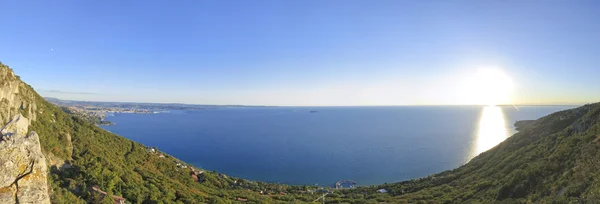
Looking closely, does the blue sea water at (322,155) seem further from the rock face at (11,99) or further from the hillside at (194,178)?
the rock face at (11,99)

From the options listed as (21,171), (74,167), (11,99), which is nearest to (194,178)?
(74,167)

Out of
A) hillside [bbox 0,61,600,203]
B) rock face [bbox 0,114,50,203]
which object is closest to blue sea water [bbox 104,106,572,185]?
hillside [bbox 0,61,600,203]

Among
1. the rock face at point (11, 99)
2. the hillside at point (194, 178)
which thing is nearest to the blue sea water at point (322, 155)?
the hillside at point (194, 178)

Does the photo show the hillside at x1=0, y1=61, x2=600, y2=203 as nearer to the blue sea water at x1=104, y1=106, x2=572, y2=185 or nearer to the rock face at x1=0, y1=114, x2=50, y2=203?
the rock face at x1=0, y1=114, x2=50, y2=203

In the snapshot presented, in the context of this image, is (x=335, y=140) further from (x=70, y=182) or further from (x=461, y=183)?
(x=70, y=182)

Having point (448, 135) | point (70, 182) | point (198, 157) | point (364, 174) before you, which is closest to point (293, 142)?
point (198, 157)

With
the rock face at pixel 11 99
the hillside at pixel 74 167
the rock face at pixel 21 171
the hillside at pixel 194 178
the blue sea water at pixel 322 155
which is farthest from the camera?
the blue sea water at pixel 322 155

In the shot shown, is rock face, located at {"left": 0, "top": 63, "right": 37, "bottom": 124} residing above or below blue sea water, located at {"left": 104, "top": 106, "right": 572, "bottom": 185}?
above

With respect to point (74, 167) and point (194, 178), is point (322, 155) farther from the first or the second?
point (74, 167)
